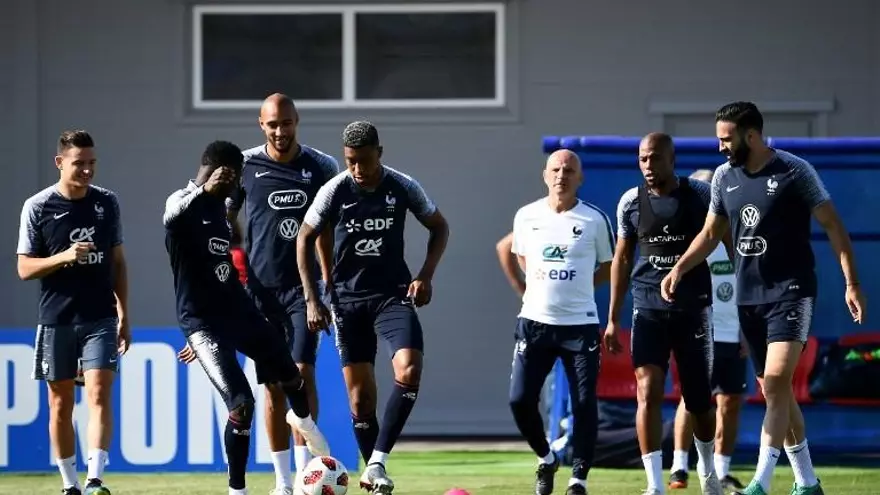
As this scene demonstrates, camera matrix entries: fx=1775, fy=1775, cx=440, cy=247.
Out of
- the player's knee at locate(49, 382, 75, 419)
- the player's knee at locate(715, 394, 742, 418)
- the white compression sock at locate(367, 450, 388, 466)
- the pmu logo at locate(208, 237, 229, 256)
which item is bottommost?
the white compression sock at locate(367, 450, 388, 466)

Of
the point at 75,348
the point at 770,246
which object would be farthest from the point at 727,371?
the point at 75,348

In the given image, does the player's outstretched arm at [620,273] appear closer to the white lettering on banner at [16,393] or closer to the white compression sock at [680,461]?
the white compression sock at [680,461]

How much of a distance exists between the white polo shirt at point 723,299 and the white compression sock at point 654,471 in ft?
5.63

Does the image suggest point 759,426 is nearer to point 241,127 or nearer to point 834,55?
point 834,55

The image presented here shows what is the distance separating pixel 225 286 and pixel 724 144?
112 inches

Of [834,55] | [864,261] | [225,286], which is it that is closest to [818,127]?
[834,55]

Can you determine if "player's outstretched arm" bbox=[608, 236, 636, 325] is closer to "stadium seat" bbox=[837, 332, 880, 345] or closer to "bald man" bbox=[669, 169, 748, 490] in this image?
"bald man" bbox=[669, 169, 748, 490]

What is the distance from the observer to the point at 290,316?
1059 cm

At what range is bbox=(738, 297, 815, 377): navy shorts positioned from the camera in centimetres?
962

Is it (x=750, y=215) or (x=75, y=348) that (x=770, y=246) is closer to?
(x=750, y=215)

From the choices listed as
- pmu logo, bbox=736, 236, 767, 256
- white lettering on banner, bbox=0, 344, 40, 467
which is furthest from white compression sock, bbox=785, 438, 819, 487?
white lettering on banner, bbox=0, 344, 40, 467

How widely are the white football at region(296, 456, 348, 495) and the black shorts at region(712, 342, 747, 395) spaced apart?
299cm

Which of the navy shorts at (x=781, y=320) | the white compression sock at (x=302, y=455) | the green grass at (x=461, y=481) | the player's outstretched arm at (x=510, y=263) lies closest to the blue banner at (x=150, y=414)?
the green grass at (x=461, y=481)

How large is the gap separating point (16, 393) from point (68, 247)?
109 inches
